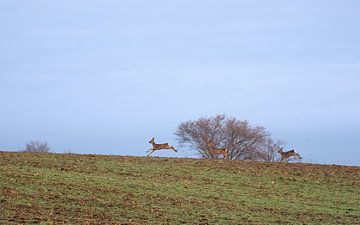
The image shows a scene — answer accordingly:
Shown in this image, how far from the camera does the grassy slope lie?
17781 mm

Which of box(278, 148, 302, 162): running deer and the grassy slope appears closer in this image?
the grassy slope

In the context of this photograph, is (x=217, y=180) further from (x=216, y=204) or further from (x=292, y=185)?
(x=216, y=204)

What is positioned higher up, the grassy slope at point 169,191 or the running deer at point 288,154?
the running deer at point 288,154

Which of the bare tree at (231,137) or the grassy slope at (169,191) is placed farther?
the bare tree at (231,137)

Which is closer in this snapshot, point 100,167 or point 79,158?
point 100,167

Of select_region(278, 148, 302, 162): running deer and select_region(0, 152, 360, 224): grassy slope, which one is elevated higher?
select_region(278, 148, 302, 162): running deer

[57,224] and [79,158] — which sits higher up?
[79,158]

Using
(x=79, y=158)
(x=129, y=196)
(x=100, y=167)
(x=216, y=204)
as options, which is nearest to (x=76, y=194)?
(x=129, y=196)

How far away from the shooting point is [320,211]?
20.6 m

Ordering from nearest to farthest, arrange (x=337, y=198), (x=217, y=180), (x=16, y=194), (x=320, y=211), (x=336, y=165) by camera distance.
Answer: (x=16, y=194)
(x=320, y=211)
(x=337, y=198)
(x=217, y=180)
(x=336, y=165)

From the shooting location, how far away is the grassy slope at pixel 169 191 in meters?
17.8

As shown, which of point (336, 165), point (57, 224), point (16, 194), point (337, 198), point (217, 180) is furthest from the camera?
point (336, 165)

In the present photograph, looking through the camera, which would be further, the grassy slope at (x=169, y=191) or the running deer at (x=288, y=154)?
the running deer at (x=288, y=154)

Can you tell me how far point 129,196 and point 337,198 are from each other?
6984 mm
